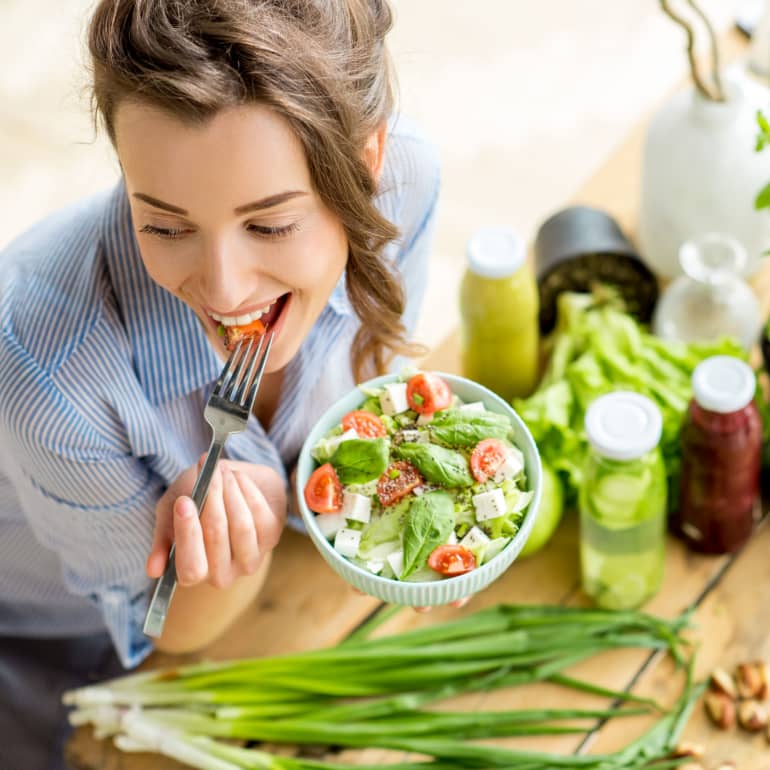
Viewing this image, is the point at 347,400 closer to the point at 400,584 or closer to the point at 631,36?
the point at 400,584

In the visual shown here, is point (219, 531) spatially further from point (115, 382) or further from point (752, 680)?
point (752, 680)

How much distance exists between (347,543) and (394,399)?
15 cm

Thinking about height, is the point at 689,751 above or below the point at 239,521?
below

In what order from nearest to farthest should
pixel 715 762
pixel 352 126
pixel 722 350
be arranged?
pixel 352 126
pixel 715 762
pixel 722 350

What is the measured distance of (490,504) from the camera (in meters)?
1.07

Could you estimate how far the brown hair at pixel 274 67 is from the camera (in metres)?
0.97

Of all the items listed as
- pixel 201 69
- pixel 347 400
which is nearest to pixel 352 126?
pixel 201 69

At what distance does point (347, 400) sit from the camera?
118 cm

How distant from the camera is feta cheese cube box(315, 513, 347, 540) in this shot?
3.64ft

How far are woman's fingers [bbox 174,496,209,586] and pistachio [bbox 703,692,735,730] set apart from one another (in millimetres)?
767

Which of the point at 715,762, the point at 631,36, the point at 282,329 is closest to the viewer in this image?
the point at 282,329

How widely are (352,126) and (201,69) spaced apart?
17 centimetres

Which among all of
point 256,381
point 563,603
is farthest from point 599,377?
point 256,381

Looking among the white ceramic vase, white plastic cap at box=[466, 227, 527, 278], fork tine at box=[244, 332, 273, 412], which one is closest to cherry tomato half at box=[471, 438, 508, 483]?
fork tine at box=[244, 332, 273, 412]
